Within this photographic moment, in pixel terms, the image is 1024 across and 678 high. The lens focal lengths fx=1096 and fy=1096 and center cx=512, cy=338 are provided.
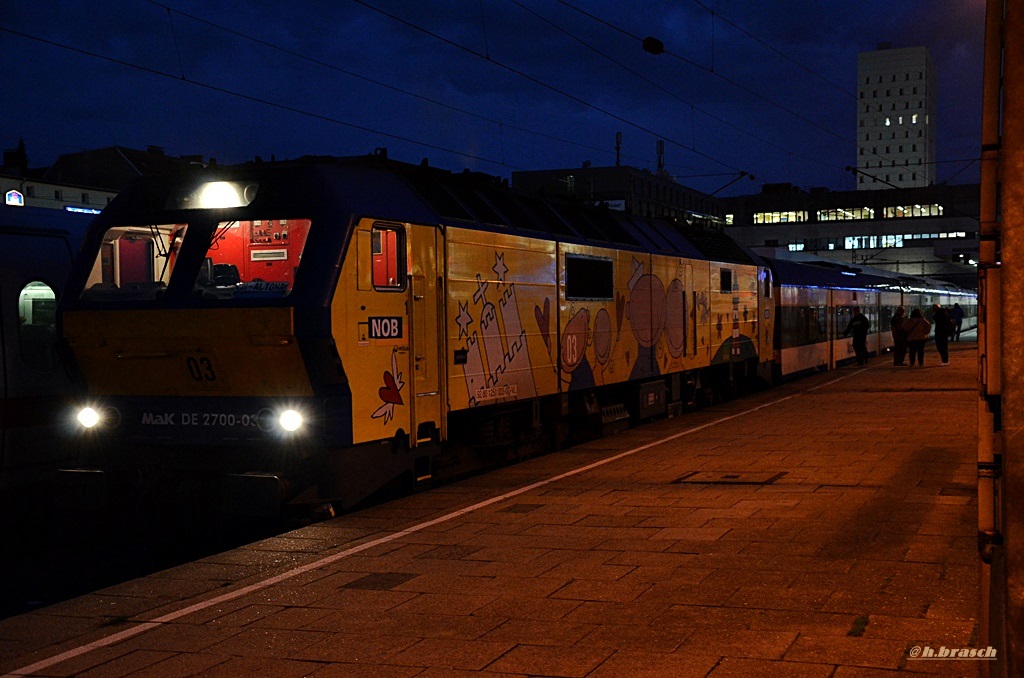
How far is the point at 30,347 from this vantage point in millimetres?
11172

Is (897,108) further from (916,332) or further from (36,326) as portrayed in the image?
(36,326)

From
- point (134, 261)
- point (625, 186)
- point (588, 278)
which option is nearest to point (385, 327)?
point (134, 261)

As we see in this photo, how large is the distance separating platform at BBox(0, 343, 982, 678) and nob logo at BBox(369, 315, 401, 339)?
1.58 meters

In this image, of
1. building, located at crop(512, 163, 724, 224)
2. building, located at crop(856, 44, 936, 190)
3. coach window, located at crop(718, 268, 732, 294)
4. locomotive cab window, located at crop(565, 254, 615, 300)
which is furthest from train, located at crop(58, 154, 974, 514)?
building, located at crop(856, 44, 936, 190)

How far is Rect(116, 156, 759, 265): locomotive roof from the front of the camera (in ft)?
31.5

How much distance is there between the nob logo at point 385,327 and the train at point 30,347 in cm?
313

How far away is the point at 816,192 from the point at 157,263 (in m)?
106

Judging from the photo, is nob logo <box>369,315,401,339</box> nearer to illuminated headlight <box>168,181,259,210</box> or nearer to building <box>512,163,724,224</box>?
illuminated headlight <box>168,181,259,210</box>

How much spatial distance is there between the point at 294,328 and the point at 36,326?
3.84 m

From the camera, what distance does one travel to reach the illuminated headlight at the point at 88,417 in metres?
9.87

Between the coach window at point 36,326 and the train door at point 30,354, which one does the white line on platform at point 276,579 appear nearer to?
the train door at point 30,354

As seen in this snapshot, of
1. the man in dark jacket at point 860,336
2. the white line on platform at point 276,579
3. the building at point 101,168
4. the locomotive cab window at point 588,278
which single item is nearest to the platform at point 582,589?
the white line on platform at point 276,579

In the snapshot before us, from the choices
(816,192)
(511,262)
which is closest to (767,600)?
(511,262)

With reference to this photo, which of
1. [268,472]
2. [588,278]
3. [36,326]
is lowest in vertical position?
[268,472]
